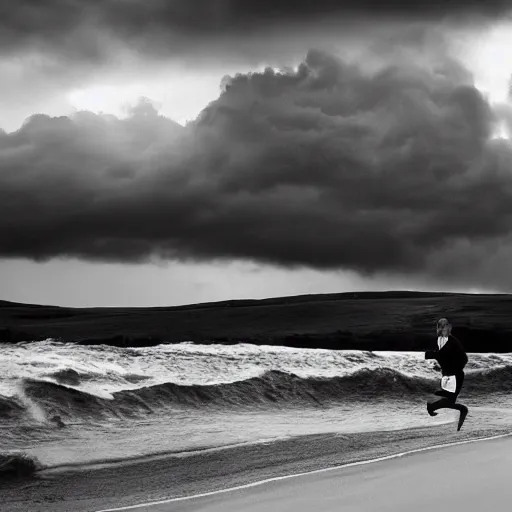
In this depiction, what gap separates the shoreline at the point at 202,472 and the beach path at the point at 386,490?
400mm

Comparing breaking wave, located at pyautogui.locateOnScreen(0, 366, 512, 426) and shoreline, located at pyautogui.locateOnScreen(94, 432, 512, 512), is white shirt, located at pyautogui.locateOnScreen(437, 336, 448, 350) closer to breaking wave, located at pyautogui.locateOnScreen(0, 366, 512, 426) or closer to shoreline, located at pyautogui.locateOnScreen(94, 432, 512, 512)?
shoreline, located at pyautogui.locateOnScreen(94, 432, 512, 512)

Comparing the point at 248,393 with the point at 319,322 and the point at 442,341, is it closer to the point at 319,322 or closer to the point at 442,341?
the point at 442,341

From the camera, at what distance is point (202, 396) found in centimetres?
1898

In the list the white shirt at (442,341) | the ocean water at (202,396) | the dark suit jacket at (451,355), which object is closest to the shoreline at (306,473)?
the dark suit jacket at (451,355)

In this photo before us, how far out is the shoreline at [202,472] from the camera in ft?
33.4

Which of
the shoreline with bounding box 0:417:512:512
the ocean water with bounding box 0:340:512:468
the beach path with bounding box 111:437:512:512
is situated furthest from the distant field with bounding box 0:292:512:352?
the beach path with bounding box 111:437:512:512

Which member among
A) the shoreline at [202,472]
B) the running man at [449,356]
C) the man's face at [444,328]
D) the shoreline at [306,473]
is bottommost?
the shoreline at [202,472]

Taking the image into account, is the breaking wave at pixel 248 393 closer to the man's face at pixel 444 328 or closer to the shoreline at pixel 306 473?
the shoreline at pixel 306 473

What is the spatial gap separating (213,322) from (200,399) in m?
52.0

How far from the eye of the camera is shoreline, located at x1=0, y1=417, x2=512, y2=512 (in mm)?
10195

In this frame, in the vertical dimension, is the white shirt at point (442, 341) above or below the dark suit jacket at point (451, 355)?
above

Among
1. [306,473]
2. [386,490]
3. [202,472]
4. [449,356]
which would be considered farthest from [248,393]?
[386,490]

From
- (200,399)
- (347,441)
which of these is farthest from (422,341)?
(347,441)

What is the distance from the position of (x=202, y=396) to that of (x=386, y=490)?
1010 centimetres
